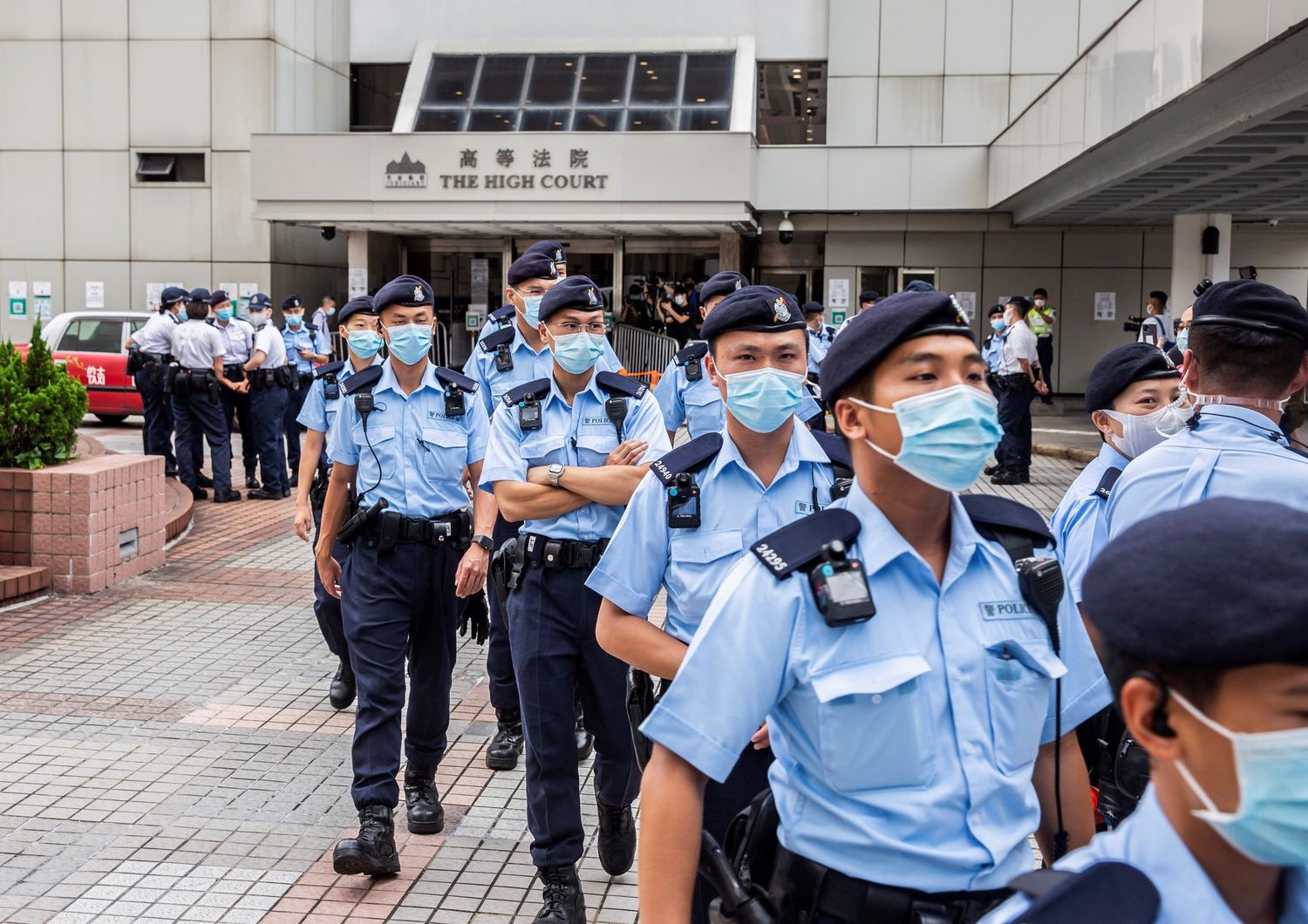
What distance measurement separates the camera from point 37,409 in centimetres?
952

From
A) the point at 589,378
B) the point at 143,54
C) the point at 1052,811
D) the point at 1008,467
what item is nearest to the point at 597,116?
the point at 143,54

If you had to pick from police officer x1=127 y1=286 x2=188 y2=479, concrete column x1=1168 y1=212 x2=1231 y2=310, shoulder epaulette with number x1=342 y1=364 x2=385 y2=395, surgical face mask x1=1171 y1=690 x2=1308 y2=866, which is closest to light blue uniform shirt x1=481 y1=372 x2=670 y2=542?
shoulder epaulette with number x1=342 y1=364 x2=385 y2=395

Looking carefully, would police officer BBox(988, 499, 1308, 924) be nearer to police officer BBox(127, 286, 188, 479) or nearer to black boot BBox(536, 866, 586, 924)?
black boot BBox(536, 866, 586, 924)

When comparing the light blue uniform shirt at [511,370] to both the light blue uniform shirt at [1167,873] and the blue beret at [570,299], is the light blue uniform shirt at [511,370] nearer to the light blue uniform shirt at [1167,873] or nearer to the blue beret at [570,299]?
the blue beret at [570,299]

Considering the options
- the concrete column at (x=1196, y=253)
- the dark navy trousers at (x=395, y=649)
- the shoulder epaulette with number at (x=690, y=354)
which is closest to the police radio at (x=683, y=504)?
the dark navy trousers at (x=395, y=649)

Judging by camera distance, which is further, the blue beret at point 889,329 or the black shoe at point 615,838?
the black shoe at point 615,838

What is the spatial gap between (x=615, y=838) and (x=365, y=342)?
320 centimetres

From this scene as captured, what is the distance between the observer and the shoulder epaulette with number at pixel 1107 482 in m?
4.08

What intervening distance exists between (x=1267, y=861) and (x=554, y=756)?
3.29 meters

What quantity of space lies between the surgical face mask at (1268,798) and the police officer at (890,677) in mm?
705

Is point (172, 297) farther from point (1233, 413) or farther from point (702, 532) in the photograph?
point (1233, 413)

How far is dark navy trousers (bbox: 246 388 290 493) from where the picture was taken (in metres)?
14.1

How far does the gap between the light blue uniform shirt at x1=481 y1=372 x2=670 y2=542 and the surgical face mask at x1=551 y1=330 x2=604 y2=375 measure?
8 cm

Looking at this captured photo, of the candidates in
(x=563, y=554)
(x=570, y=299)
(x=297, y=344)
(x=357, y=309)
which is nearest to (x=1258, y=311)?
(x=563, y=554)
